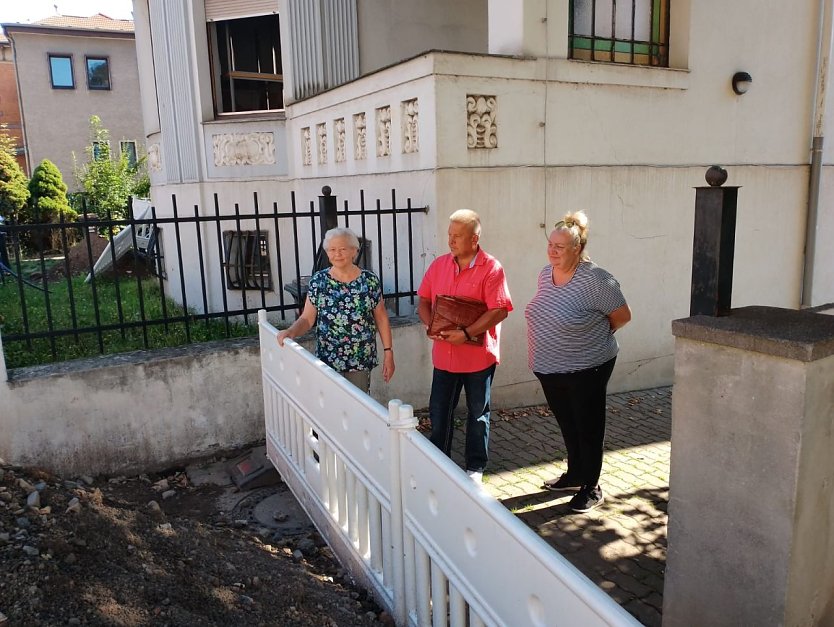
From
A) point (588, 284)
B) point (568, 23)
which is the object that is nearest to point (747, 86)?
point (568, 23)

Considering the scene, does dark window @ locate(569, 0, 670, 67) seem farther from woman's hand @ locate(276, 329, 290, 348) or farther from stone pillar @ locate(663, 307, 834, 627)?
stone pillar @ locate(663, 307, 834, 627)

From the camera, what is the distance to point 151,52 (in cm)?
1133

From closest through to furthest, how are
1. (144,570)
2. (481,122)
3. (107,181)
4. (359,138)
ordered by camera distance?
(144,570)
(481,122)
(359,138)
(107,181)

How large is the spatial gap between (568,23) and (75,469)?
5.59 meters

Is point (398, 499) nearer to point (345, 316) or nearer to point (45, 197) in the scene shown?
point (345, 316)

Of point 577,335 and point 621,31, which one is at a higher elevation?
point 621,31

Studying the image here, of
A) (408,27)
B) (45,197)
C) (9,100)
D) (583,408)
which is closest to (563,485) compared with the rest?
(583,408)

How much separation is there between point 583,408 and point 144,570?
8.31 ft

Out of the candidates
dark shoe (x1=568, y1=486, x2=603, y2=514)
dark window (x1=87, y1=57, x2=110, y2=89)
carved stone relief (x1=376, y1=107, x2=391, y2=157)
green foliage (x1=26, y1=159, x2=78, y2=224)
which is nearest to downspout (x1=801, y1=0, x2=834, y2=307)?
carved stone relief (x1=376, y1=107, x2=391, y2=157)

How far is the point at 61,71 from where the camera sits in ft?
94.5

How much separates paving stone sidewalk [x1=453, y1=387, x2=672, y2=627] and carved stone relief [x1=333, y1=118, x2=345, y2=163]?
3391 millimetres

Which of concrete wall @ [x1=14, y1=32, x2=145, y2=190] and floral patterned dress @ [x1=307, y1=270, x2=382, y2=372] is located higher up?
concrete wall @ [x1=14, y1=32, x2=145, y2=190]

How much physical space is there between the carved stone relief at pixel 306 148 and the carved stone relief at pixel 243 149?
86 cm

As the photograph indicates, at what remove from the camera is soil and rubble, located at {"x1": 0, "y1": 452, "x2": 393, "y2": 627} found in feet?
8.63
